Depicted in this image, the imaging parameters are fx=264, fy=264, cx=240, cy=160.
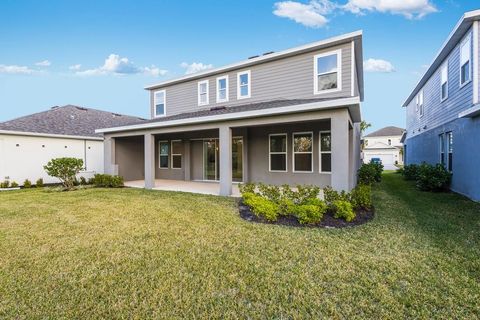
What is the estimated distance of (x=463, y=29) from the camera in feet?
29.8

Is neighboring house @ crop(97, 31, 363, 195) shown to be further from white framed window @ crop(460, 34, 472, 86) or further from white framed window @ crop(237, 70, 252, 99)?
white framed window @ crop(460, 34, 472, 86)

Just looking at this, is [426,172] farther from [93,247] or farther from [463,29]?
[93,247]

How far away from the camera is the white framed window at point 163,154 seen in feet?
52.9

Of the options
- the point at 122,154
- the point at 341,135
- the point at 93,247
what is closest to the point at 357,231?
the point at 341,135

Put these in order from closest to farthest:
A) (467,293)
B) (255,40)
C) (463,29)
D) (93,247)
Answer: (467,293) < (93,247) < (463,29) < (255,40)

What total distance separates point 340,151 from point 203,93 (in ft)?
29.6

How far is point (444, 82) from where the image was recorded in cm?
1192

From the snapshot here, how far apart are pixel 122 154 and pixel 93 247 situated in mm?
11339

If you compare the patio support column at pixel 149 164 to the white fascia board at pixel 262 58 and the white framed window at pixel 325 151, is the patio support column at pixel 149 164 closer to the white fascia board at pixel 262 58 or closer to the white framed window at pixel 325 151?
the white fascia board at pixel 262 58

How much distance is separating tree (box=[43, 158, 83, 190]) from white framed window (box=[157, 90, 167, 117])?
538cm

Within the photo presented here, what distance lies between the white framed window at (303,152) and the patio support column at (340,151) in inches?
143

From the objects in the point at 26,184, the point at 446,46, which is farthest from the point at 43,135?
the point at 446,46

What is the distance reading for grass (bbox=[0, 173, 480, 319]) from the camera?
285 cm

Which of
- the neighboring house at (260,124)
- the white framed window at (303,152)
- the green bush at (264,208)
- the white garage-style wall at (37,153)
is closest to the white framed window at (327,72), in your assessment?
the neighboring house at (260,124)
